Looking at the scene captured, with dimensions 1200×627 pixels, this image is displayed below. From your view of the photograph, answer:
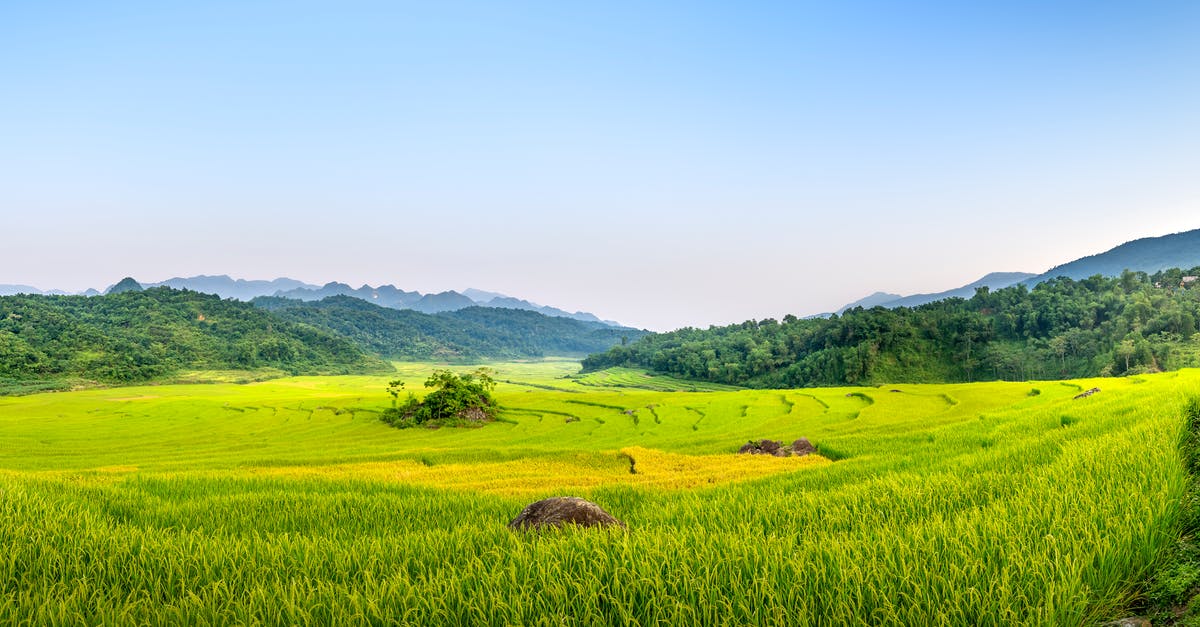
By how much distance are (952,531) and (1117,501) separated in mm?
1595

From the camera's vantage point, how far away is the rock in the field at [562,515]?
4918 mm

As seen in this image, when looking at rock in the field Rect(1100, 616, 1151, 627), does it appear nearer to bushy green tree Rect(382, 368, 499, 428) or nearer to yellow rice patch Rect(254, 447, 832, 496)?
yellow rice patch Rect(254, 447, 832, 496)

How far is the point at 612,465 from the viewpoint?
1981cm

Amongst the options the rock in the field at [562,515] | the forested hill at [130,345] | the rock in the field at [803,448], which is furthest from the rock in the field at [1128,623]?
the forested hill at [130,345]

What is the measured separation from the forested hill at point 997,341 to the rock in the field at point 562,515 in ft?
367

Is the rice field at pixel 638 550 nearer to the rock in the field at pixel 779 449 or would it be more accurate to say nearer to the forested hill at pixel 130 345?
the rock in the field at pixel 779 449

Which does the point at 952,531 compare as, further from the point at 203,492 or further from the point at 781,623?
the point at 203,492

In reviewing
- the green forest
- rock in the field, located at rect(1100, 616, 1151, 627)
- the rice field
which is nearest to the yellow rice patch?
the rice field

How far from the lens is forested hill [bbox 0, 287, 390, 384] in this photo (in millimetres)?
121375

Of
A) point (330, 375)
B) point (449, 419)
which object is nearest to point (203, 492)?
point (449, 419)

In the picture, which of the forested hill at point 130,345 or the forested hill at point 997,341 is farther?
the forested hill at point 130,345

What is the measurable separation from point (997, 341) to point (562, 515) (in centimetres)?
14874

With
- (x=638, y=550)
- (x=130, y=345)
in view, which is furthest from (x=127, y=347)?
(x=638, y=550)

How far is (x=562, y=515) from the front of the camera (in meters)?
5.00
